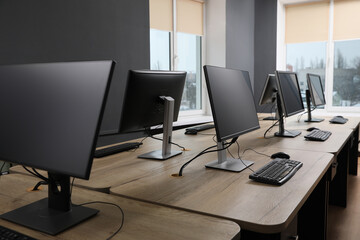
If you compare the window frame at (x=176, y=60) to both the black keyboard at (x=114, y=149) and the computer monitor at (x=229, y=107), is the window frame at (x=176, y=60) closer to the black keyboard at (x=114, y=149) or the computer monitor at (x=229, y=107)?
the black keyboard at (x=114, y=149)

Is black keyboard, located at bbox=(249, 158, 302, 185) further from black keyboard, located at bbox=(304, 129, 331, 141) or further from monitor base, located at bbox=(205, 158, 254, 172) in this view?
black keyboard, located at bbox=(304, 129, 331, 141)

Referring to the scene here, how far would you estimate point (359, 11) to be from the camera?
4734 millimetres

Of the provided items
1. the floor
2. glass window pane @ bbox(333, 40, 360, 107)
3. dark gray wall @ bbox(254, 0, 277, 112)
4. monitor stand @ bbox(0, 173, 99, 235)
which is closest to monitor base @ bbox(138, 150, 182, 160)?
monitor stand @ bbox(0, 173, 99, 235)

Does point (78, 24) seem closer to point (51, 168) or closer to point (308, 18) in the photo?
point (51, 168)

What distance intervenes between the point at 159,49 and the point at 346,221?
8.82 ft

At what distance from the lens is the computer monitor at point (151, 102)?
63.3 inches

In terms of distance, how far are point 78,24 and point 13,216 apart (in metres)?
2.17

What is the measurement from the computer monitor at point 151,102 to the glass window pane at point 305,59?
368 cm

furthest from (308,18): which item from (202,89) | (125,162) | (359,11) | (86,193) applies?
(86,193)

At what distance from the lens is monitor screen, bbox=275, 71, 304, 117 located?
2.19 m

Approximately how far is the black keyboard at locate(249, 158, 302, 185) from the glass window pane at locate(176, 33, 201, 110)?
9.60 ft

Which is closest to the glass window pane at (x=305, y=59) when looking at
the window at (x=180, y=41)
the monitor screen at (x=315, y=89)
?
the monitor screen at (x=315, y=89)

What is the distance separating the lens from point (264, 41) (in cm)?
523

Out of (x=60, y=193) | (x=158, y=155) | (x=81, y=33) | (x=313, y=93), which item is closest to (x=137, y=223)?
(x=60, y=193)
